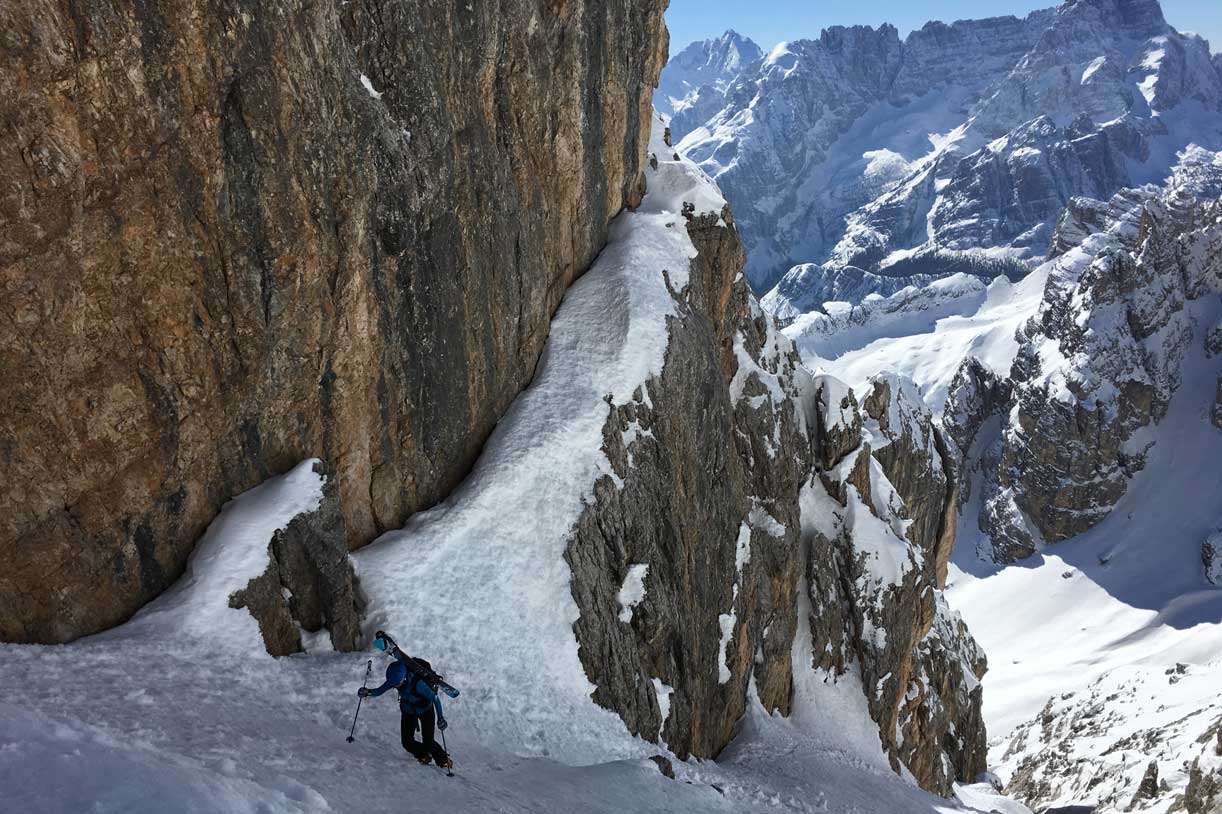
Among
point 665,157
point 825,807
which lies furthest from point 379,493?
point 665,157

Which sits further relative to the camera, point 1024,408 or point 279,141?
point 1024,408

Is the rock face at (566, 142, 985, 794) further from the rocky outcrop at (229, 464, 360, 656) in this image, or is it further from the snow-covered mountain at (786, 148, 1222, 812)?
the snow-covered mountain at (786, 148, 1222, 812)

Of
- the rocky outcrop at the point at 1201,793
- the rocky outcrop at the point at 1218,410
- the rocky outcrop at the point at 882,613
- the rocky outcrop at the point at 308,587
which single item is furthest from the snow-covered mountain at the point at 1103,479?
the rocky outcrop at the point at 308,587

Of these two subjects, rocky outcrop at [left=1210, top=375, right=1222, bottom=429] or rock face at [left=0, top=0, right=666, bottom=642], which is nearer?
rock face at [left=0, top=0, right=666, bottom=642]

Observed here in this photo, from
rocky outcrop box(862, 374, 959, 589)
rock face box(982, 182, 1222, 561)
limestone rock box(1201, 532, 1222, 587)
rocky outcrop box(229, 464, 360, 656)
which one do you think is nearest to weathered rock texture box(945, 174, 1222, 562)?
rock face box(982, 182, 1222, 561)

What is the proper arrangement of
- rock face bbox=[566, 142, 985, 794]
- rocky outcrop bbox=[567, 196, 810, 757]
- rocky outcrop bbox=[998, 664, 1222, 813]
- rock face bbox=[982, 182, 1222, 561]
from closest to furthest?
1. rocky outcrop bbox=[567, 196, 810, 757]
2. rock face bbox=[566, 142, 985, 794]
3. rocky outcrop bbox=[998, 664, 1222, 813]
4. rock face bbox=[982, 182, 1222, 561]

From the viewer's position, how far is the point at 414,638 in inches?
780

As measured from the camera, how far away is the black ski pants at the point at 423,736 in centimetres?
1391

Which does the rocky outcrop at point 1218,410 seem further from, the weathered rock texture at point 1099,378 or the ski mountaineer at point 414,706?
the ski mountaineer at point 414,706

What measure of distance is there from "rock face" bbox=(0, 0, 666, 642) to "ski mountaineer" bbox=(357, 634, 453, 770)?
245 inches

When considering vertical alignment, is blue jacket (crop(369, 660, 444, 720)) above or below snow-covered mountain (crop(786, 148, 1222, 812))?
above

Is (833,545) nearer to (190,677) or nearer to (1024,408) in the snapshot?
(190,677)

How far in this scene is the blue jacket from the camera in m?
13.7

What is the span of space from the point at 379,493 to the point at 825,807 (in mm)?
15819
